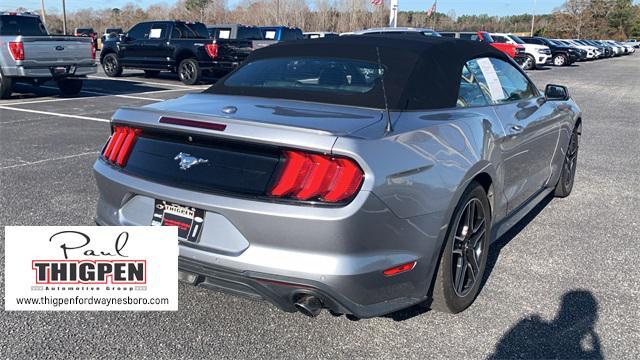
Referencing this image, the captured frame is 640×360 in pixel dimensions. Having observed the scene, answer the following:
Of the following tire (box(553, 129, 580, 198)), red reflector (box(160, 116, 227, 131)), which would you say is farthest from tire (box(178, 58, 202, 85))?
red reflector (box(160, 116, 227, 131))

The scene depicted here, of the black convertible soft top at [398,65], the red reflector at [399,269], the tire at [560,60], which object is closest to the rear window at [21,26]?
the black convertible soft top at [398,65]

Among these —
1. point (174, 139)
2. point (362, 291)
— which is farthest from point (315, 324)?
point (174, 139)

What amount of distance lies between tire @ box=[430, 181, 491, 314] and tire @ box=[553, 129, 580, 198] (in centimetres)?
243

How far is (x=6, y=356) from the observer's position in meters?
2.79

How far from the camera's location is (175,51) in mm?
17344

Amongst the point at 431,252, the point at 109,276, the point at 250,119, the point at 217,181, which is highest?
the point at 250,119

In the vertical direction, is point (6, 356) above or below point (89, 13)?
below

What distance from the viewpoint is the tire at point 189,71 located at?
16938mm

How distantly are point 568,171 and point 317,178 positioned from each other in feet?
13.3

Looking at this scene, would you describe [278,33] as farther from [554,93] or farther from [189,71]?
[554,93]

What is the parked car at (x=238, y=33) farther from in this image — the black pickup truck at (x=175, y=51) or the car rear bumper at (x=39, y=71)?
the car rear bumper at (x=39, y=71)

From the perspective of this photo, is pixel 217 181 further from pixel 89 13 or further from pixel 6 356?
pixel 89 13

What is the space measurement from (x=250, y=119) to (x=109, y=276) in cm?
115

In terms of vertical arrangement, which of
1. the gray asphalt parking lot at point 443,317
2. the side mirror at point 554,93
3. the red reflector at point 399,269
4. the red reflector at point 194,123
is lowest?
the gray asphalt parking lot at point 443,317
